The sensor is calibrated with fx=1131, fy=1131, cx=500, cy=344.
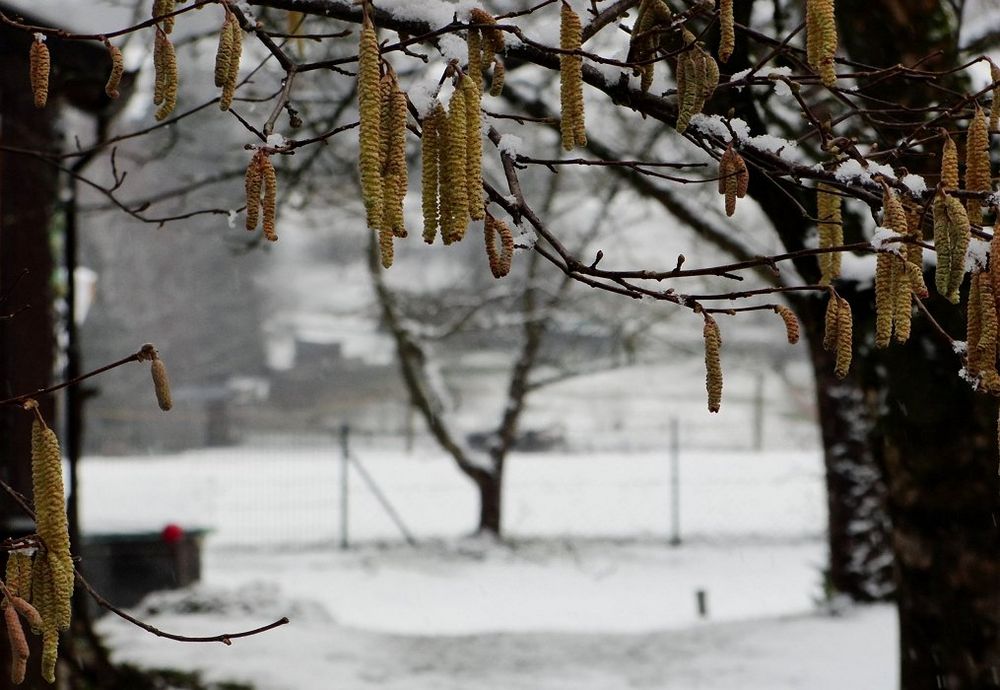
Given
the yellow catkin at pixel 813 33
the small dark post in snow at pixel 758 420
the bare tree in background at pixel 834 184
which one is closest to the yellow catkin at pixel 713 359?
the bare tree in background at pixel 834 184

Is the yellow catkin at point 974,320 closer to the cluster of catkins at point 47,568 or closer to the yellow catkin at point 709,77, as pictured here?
the yellow catkin at point 709,77

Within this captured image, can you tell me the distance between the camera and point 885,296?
5.92 ft

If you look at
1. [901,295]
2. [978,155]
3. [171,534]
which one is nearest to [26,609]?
[901,295]

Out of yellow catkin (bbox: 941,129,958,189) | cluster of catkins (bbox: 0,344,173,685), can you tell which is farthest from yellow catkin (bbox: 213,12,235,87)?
yellow catkin (bbox: 941,129,958,189)

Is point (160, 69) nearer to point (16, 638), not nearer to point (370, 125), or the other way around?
point (370, 125)

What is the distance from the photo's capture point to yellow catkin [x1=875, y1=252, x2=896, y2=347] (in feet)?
5.85

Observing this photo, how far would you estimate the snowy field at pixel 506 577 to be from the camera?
6.45m

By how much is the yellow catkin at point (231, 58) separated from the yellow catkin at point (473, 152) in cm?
36

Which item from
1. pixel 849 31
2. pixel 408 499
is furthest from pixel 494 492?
pixel 849 31

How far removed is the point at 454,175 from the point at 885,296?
0.72 metres

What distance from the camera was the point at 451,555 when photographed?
14367 millimetres

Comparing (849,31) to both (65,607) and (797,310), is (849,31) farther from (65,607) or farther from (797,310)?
(65,607)

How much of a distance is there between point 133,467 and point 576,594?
40.7ft

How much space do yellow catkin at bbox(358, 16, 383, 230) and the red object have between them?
8572mm
